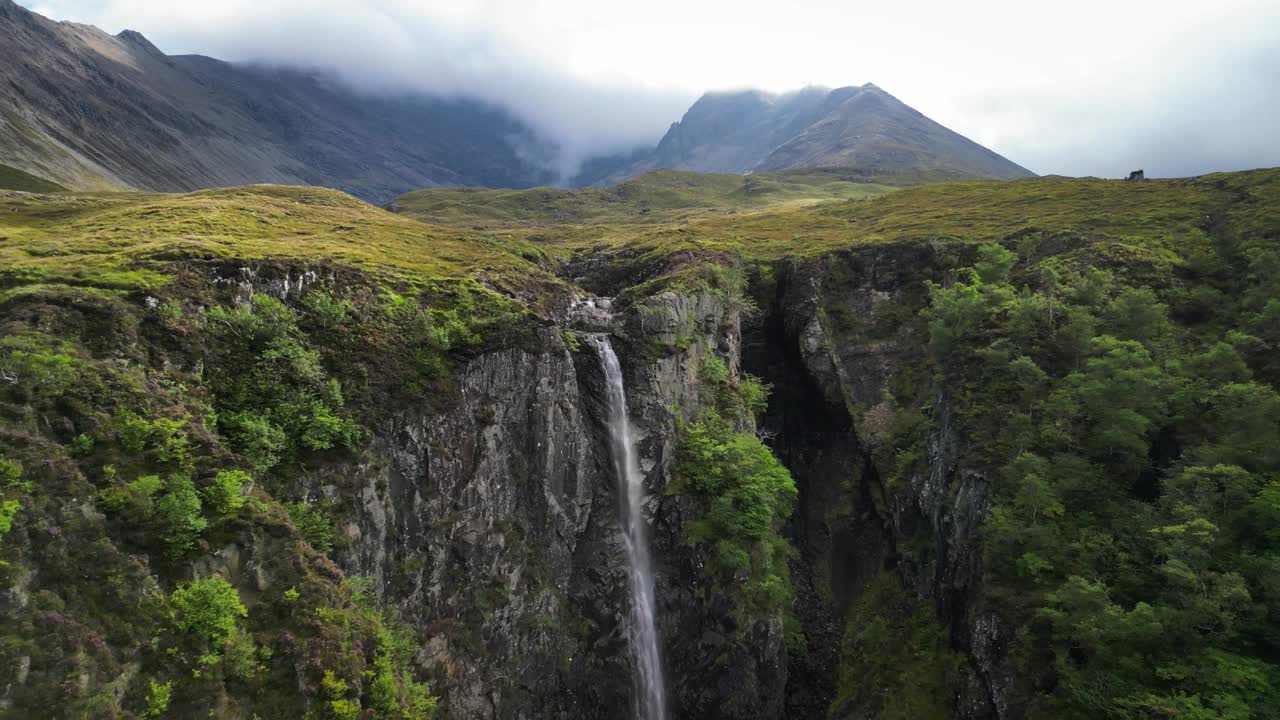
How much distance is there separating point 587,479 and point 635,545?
222 inches

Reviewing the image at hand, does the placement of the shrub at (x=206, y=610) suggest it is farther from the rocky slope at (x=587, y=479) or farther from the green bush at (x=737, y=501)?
the green bush at (x=737, y=501)

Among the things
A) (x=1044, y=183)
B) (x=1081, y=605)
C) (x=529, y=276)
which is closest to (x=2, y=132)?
(x=529, y=276)

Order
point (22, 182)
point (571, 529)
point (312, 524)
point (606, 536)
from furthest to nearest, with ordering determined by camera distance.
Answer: point (22, 182) → point (606, 536) → point (571, 529) → point (312, 524)

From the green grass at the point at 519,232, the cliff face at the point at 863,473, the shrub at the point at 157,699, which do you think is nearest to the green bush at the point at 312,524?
the shrub at the point at 157,699

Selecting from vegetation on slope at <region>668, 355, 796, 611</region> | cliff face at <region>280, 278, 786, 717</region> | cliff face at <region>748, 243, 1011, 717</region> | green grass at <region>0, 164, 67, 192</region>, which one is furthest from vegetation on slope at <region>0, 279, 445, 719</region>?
green grass at <region>0, 164, 67, 192</region>

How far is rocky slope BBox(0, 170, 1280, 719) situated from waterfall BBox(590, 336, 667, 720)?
900 millimetres

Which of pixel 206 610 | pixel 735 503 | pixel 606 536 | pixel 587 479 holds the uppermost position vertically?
pixel 206 610

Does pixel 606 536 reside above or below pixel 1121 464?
below

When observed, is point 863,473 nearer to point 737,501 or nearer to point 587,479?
point 737,501

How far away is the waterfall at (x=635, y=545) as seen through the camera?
34.2m

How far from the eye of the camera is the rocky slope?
54.3ft

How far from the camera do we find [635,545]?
1430 inches

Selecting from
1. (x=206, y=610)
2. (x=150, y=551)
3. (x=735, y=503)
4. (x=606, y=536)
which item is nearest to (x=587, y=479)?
(x=606, y=536)

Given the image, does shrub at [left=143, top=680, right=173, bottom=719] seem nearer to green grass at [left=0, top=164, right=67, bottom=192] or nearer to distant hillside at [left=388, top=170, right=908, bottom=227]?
distant hillside at [left=388, top=170, right=908, bottom=227]
